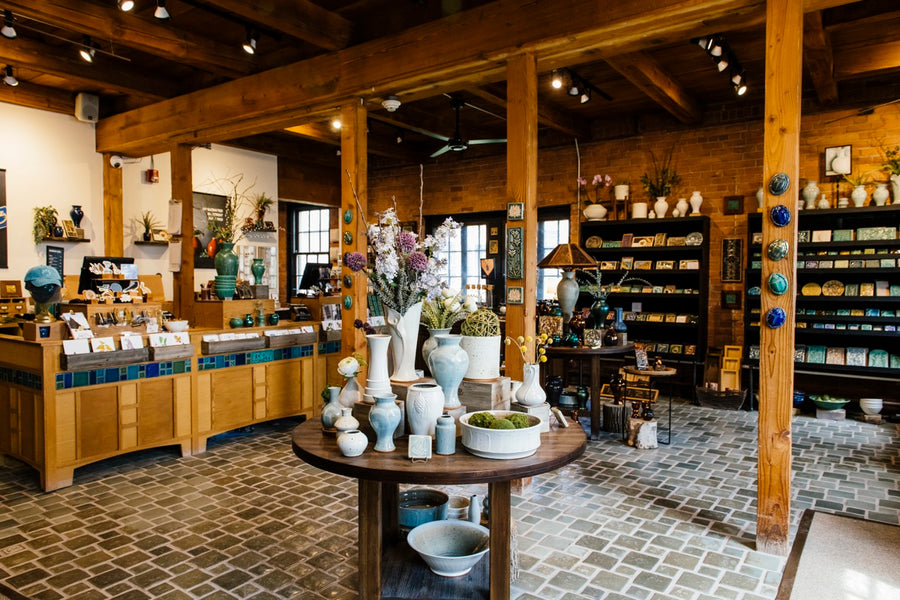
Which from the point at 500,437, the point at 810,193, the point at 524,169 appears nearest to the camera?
the point at 500,437

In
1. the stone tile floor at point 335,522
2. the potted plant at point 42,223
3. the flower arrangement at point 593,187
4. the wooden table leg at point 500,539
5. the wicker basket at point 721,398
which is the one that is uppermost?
the flower arrangement at point 593,187

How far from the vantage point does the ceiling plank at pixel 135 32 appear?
4.68m

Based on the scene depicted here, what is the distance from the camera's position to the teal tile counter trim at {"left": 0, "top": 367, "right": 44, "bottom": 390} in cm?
408

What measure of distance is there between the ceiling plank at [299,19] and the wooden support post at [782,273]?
3405 millimetres

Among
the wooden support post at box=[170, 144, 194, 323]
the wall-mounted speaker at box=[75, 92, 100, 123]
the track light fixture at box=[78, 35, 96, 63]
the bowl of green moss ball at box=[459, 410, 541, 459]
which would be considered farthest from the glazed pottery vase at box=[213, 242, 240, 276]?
the bowl of green moss ball at box=[459, 410, 541, 459]

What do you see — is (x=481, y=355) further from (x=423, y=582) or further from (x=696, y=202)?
(x=696, y=202)

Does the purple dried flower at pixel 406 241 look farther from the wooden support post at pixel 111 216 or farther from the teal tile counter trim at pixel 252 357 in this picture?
the wooden support post at pixel 111 216

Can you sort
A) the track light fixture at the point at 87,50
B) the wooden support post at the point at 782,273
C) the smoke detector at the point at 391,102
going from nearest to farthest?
1. the wooden support post at the point at 782,273
2. the smoke detector at the point at 391,102
3. the track light fixture at the point at 87,50

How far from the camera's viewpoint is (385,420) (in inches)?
89.4

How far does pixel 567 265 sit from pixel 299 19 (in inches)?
124

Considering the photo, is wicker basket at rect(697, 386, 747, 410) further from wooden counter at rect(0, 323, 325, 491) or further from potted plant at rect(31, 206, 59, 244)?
potted plant at rect(31, 206, 59, 244)

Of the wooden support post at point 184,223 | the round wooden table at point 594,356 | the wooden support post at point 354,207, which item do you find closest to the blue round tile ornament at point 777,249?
the round wooden table at point 594,356

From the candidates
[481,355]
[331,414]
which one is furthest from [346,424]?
[481,355]

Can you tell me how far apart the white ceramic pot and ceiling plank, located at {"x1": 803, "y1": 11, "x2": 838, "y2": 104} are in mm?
3922
